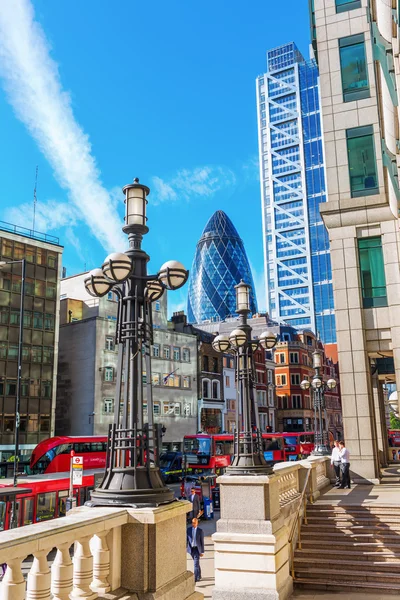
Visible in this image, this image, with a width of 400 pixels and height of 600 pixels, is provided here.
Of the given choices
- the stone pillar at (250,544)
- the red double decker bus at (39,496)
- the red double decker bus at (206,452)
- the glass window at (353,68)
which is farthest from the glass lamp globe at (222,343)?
the red double decker bus at (206,452)

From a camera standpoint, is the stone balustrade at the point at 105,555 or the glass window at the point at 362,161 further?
the glass window at the point at 362,161

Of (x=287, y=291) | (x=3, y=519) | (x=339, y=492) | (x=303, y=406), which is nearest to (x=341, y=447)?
(x=339, y=492)

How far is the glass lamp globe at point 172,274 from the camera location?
7.50m

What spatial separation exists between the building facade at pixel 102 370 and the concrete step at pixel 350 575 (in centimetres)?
3570

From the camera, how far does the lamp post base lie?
6109 millimetres

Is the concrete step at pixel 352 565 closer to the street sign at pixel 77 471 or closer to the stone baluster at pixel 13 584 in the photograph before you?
the stone baluster at pixel 13 584

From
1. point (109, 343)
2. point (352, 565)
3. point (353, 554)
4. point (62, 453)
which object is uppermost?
point (109, 343)

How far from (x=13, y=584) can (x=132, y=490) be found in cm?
196

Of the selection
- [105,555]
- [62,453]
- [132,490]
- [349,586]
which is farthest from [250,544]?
[62,453]

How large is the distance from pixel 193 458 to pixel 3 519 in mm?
22216

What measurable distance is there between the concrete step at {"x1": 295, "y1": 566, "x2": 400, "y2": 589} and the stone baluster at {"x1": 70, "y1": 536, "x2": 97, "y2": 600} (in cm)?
831

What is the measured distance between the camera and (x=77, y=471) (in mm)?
22828

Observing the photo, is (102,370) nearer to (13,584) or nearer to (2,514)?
(2,514)

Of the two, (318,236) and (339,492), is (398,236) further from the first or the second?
(318,236)
